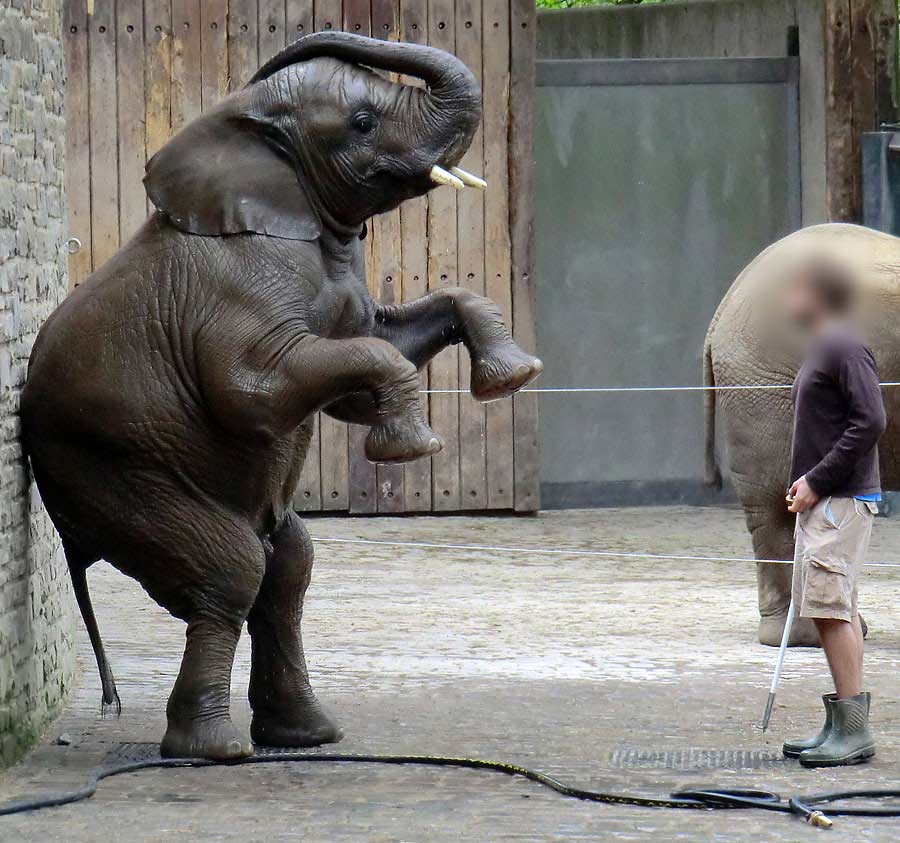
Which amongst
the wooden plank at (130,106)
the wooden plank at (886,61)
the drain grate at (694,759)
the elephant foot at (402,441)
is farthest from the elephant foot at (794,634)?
the wooden plank at (130,106)

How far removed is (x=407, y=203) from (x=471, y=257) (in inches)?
22.7

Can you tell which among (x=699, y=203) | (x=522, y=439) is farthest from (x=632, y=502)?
(x=699, y=203)

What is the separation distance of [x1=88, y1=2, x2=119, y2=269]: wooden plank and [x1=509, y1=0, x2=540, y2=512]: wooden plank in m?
2.70

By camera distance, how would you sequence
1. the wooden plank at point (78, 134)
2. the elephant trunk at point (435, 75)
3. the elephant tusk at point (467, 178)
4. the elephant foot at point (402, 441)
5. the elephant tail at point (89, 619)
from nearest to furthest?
1. the elephant foot at point (402, 441)
2. the elephant tusk at point (467, 178)
3. the elephant trunk at point (435, 75)
4. the elephant tail at point (89, 619)
5. the wooden plank at point (78, 134)

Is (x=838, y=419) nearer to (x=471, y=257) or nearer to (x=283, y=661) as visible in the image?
(x=283, y=661)

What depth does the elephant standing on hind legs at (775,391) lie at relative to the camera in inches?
339

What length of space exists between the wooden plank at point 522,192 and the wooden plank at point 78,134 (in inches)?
113

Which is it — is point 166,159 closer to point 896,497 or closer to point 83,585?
point 83,585

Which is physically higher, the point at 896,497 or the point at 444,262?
the point at 444,262

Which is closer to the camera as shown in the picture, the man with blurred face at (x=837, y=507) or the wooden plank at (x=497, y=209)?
the man with blurred face at (x=837, y=507)

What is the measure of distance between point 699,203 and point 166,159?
8372 mm

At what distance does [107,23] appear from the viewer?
1278 centimetres

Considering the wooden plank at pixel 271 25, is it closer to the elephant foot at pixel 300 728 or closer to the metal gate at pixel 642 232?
the metal gate at pixel 642 232

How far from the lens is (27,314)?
257 inches
